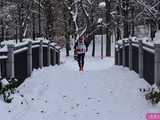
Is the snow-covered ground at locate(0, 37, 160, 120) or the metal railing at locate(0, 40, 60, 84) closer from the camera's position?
the snow-covered ground at locate(0, 37, 160, 120)

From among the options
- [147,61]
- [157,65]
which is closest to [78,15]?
[147,61]

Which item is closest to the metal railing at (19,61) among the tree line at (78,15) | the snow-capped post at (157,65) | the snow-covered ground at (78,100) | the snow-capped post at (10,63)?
the snow-capped post at (10,63)

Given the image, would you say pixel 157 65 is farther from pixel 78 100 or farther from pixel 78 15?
pixel 78 15

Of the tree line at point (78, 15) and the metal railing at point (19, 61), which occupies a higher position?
the tree line at point (78, 15)

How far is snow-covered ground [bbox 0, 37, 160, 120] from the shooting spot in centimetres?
932

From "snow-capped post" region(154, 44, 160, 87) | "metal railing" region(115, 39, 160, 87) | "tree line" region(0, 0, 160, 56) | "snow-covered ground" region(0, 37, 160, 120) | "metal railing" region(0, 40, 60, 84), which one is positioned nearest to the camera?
"snow-covered ground" region(0, 37, 160, 120)

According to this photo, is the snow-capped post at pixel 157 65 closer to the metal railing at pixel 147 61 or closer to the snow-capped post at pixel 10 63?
the metal railing at pixel 147 61

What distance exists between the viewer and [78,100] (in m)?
11.2

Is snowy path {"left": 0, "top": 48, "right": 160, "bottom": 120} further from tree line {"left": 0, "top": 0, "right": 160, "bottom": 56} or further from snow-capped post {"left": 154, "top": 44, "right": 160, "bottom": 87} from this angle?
tree line {"left": 0, "top": 0, "right": 160, "bottom": 56}

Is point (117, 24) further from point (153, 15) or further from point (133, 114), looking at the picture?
point (133, 114)

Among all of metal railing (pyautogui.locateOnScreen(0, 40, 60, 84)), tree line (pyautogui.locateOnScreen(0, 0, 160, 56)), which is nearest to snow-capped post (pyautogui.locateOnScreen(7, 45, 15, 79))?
metal railing (pyautogui.locateOnScreen(0, 40, 60, 84))

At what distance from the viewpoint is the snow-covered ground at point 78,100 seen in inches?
367

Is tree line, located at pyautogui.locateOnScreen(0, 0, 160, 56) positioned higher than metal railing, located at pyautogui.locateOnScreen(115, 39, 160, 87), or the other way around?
tree line, located at pyautogui.locateOnScreen(0, 0, 160, 56)

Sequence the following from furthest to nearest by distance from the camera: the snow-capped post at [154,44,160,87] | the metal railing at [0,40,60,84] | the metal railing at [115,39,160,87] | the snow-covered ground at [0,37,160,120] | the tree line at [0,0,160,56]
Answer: the tree line at [0,0,160,56] < the metal railing at [0,40,60,84] < the metal railing at [115,39,160,87] < the snow-capped post at [154,44,160,87] < the snow-covered ground at [0,37,160,120]
